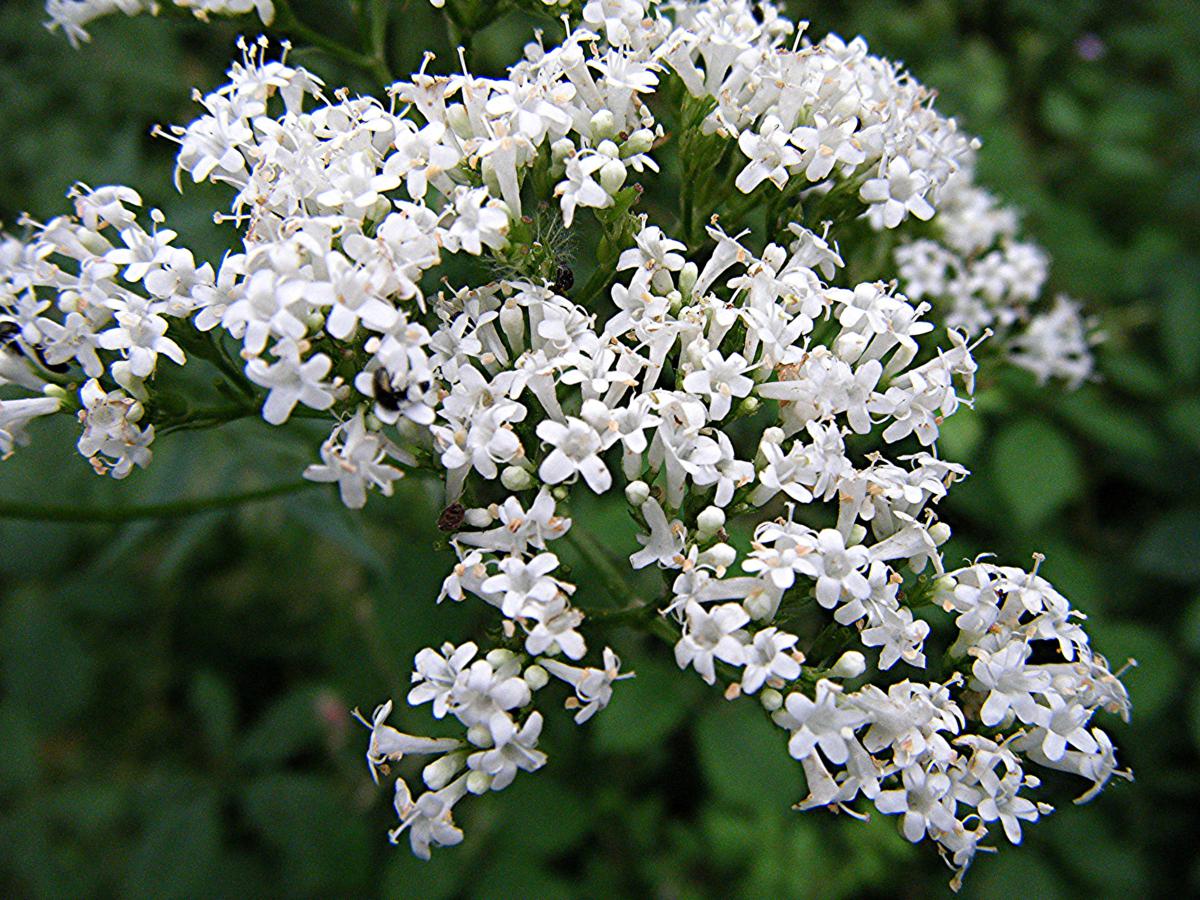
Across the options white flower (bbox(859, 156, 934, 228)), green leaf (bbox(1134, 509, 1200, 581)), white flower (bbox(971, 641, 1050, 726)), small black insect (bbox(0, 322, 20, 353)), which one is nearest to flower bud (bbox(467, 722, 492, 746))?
white flower (bbox(971, 641, 1050, 726))

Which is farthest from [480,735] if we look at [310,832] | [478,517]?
[310,832]

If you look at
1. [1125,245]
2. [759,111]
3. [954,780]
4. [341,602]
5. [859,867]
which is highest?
[1125,245]

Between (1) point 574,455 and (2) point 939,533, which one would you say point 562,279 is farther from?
(2) point 939,533

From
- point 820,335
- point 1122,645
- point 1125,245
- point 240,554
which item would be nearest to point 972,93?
point 1125,245

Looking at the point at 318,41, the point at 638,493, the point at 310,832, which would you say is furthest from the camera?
the point at 310,832

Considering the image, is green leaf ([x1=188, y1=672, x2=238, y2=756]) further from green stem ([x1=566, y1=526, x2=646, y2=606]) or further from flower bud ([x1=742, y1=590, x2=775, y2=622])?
flower bud ([x1=742, y1=590, x2=775, y2=622])

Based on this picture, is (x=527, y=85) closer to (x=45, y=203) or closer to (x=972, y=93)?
(x=45, y=203)
